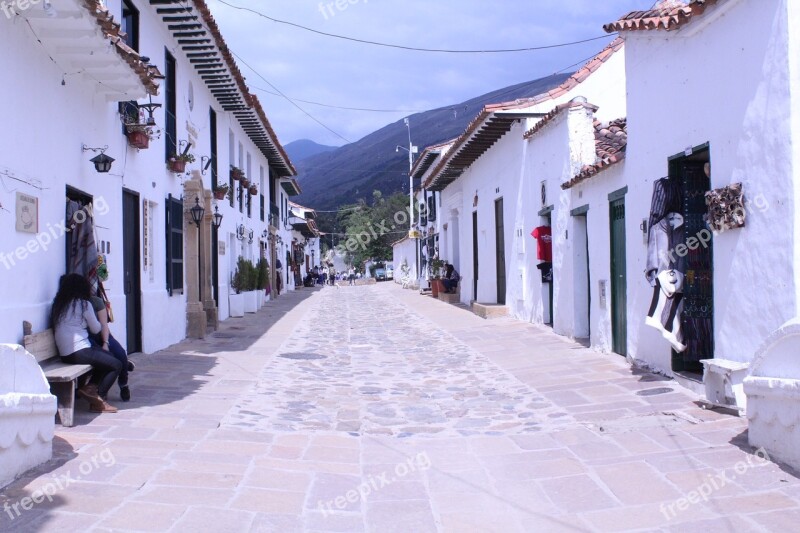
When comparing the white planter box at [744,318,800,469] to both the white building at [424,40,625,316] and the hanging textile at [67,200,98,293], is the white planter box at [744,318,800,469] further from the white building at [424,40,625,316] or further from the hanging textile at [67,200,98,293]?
the white building at [424,40,625,316]

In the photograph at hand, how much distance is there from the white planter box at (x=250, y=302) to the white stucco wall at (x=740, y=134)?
39.3 feet

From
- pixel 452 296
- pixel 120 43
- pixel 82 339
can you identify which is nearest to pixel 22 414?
pixel 82 339

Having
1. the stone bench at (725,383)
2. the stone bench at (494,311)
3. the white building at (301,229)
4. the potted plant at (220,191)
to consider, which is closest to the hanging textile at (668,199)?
the stone bench at (725,383)

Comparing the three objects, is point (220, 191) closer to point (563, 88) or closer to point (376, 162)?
point (563, 88)

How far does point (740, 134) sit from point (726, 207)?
0.62 m

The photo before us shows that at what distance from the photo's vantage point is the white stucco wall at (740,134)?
5355 millimetres

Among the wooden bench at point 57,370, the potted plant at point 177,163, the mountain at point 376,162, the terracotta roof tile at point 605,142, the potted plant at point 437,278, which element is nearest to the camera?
the wooden bench at point 57,370

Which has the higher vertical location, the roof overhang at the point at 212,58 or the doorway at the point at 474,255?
the roof overhang at the point at 212,58

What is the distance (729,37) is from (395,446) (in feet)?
14.8

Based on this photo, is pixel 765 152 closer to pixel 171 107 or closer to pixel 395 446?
pixel 395 446

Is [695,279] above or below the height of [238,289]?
above

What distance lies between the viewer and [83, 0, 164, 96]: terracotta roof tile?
228 inches

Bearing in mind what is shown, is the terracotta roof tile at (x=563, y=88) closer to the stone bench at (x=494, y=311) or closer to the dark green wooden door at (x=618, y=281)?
the stone bench at (x=494, y=311)

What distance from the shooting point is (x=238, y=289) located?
16812 millimetres
